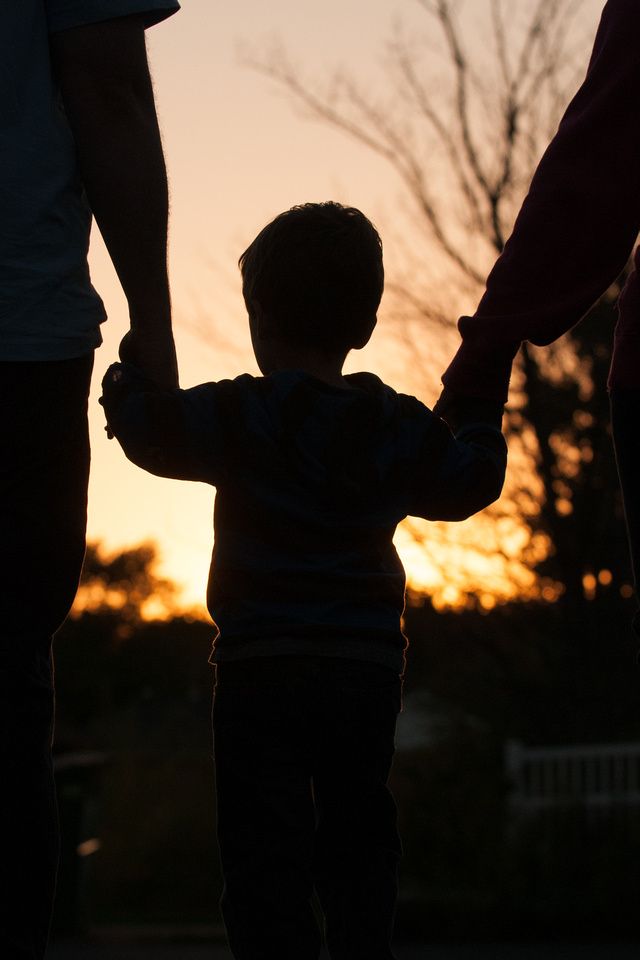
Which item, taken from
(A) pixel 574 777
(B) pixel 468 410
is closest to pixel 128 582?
(A) pixel 574 777

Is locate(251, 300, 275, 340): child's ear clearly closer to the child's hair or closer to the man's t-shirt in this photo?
the child's hair

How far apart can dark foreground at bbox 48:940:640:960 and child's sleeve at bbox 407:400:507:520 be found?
6.75 metres

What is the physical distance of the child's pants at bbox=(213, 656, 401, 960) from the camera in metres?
2.21

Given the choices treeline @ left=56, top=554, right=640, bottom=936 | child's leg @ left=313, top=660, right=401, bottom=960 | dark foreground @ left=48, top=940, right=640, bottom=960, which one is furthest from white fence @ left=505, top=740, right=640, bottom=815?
child's leg @ left=313, top=660, right=401, bottom=960

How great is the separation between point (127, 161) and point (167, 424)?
0.41 meters

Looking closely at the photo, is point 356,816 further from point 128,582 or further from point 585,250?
point 128,582

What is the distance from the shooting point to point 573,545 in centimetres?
1276

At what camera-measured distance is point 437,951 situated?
984 centimetres

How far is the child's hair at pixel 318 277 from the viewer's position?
2.39 meters

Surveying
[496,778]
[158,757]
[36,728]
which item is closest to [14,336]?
[36,728]

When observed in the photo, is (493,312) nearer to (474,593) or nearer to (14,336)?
(14,336)

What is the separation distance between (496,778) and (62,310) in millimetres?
11892

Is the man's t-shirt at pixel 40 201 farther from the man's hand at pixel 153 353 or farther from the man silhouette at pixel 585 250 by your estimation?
the man silhouette at pixel 585 250

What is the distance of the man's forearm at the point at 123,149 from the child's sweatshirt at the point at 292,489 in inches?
5.8
